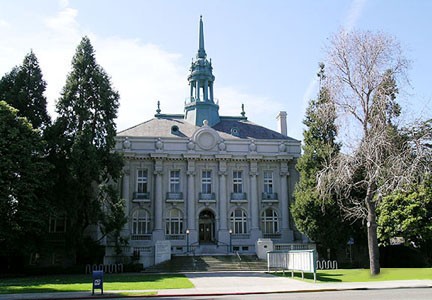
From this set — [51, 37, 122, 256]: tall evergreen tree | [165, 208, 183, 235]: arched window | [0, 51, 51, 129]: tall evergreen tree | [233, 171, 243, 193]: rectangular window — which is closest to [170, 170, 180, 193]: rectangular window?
[165, 208, 183, 235]: arched window

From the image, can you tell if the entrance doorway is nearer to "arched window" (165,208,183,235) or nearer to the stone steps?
"arched window" (165,208,183,235)

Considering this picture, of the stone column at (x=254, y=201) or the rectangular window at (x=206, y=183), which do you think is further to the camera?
the rectangular window at (x=206, y=183)

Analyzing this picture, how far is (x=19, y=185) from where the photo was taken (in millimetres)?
28406

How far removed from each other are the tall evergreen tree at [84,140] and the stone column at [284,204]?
53.0 ft

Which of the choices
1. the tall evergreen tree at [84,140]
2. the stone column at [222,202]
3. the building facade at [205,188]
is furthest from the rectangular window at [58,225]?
the stone column at [222,202]

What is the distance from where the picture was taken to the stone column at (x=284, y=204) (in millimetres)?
41406

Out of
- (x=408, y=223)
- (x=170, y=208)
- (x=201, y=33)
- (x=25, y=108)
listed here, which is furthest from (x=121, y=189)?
(x=408, y=223)

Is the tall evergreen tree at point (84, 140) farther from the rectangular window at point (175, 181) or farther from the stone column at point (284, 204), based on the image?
the stone column at point (284, 204)

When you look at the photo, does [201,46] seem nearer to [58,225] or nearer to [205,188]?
[205,188]

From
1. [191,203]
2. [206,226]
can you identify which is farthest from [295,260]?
[206,226]

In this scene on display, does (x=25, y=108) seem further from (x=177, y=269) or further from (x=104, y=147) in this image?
(x=177, y=269)

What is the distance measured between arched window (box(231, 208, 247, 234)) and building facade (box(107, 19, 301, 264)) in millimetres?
28

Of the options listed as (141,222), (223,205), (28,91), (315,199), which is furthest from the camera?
(223,205)

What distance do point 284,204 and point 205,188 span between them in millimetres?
7607
